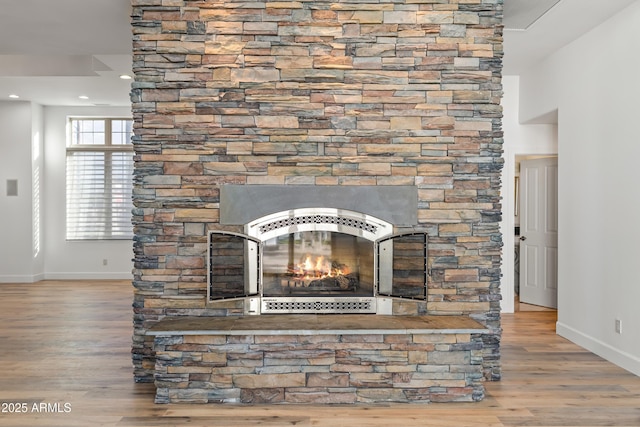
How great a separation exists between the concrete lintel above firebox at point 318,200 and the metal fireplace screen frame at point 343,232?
49 millimetres

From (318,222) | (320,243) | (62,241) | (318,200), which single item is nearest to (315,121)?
(318,200)

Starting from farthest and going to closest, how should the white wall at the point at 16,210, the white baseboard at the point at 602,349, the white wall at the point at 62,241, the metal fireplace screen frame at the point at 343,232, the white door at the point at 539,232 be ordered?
the white wall at the point at 62,241 → the white wall at the point at 16,210 → the white door at the point at 539,232 → the white baseboard at the point at 602,349 → the metal fireplace screen frame at the point at 343,232

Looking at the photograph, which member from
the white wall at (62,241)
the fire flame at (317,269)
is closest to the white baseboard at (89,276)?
the white wall at (62,241)

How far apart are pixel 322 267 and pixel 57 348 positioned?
244cm

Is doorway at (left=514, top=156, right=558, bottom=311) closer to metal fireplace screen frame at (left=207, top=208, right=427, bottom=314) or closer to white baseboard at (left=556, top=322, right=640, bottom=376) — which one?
white baseboard at (left=556, top=322, right=640, bottom=376)

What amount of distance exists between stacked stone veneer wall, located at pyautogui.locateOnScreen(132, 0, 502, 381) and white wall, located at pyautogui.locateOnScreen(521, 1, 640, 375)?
1138 millimetres

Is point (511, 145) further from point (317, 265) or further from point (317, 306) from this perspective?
point (317, 306)

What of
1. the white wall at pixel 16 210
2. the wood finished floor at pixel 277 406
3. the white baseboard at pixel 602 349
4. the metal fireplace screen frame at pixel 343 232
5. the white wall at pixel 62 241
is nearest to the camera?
the wood finished floor at pixel 277 406

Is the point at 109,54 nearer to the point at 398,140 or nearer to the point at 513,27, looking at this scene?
the point at 398,140

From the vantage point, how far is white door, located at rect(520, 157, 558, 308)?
20.5 ft

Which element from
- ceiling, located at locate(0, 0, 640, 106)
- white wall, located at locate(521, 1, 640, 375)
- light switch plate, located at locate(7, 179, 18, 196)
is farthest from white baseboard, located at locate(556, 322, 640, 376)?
light switch plate, located at locate(7, 179, 18, 196)

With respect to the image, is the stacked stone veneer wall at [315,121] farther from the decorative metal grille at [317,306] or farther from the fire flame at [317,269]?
the fire flame at [317,269]

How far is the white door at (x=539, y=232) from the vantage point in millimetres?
6250

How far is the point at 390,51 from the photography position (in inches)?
143
